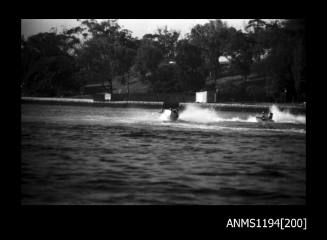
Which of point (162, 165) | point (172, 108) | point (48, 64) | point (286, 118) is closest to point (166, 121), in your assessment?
point (172, 108)

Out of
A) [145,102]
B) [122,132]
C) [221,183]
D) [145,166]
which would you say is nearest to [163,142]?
[122,132]

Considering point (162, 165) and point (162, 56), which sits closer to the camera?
point (162, 165)

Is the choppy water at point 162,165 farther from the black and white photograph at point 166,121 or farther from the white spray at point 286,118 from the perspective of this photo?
the white spray at point 286,118

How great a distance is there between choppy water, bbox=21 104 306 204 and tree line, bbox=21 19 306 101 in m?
32.5

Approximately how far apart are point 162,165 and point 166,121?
19.4 metres

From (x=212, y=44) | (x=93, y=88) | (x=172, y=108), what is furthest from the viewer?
(x=93, y=88)

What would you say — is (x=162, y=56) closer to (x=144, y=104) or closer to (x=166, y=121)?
(x=144, y=104)

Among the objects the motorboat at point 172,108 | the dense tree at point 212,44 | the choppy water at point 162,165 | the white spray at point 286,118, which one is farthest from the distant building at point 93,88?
the choppy water at point 162,165

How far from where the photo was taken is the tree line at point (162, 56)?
2498 inches

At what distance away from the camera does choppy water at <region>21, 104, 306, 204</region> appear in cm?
1312

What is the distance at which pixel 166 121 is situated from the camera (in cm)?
3762

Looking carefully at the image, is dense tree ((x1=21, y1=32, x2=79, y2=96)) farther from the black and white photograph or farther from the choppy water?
the choppy water

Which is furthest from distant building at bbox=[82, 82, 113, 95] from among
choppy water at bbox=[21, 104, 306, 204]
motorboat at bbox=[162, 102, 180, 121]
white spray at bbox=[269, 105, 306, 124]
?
choppy water at bbox=[21, 104, 306, 204]
